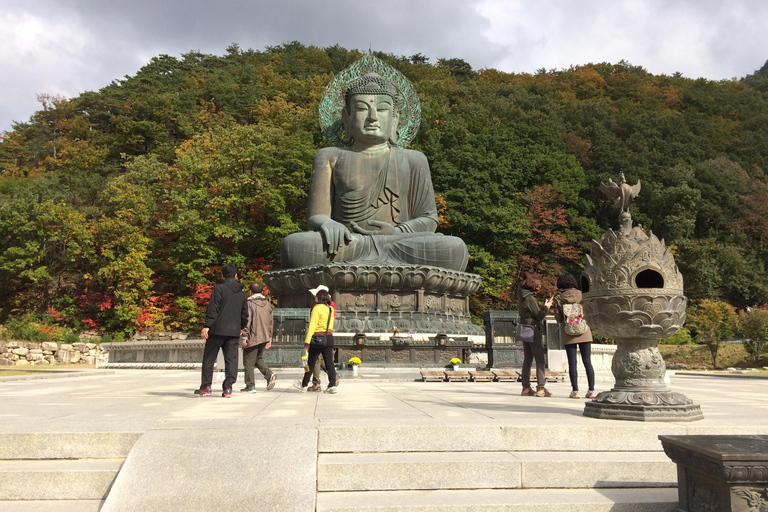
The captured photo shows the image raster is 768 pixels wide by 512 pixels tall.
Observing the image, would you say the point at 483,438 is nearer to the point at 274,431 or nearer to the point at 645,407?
the point at 274,431

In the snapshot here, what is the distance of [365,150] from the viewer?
704 inches

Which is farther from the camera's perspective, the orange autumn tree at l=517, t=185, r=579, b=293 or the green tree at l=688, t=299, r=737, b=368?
the orange autumn tree at l=517, t=185, r=579, b=293

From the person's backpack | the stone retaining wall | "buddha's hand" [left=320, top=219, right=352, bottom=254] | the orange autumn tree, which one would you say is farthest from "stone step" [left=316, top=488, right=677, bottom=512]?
the orange autumn tree

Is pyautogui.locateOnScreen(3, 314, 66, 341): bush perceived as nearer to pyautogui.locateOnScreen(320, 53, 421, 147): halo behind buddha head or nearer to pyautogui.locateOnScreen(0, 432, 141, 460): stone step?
pyautogui.locateOnScreen(320, 53, 421, 147): halo behind buddha head

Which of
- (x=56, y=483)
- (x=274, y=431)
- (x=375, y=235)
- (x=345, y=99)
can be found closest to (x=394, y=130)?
(x=345, y=99)

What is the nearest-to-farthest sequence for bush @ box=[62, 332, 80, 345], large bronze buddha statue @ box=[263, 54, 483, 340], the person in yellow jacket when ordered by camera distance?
the person in yellow jacket
large bronze buddha statue @ box=[263, 54, 483, 340]
bush @ box=[62, 332, 80, 345]

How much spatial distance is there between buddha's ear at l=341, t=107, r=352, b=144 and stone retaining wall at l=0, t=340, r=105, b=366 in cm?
1055

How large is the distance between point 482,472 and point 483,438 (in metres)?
0.39

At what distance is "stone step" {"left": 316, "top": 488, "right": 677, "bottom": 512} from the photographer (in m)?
3.17

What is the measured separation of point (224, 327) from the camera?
6723 millimetres

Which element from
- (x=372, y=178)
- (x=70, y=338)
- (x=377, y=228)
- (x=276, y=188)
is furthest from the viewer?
(x=276, y=188)

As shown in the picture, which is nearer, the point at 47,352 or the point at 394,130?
the point at 394,130

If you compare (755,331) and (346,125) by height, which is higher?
(346,125)

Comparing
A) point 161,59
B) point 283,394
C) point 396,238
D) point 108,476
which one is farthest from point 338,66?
point 108,476
